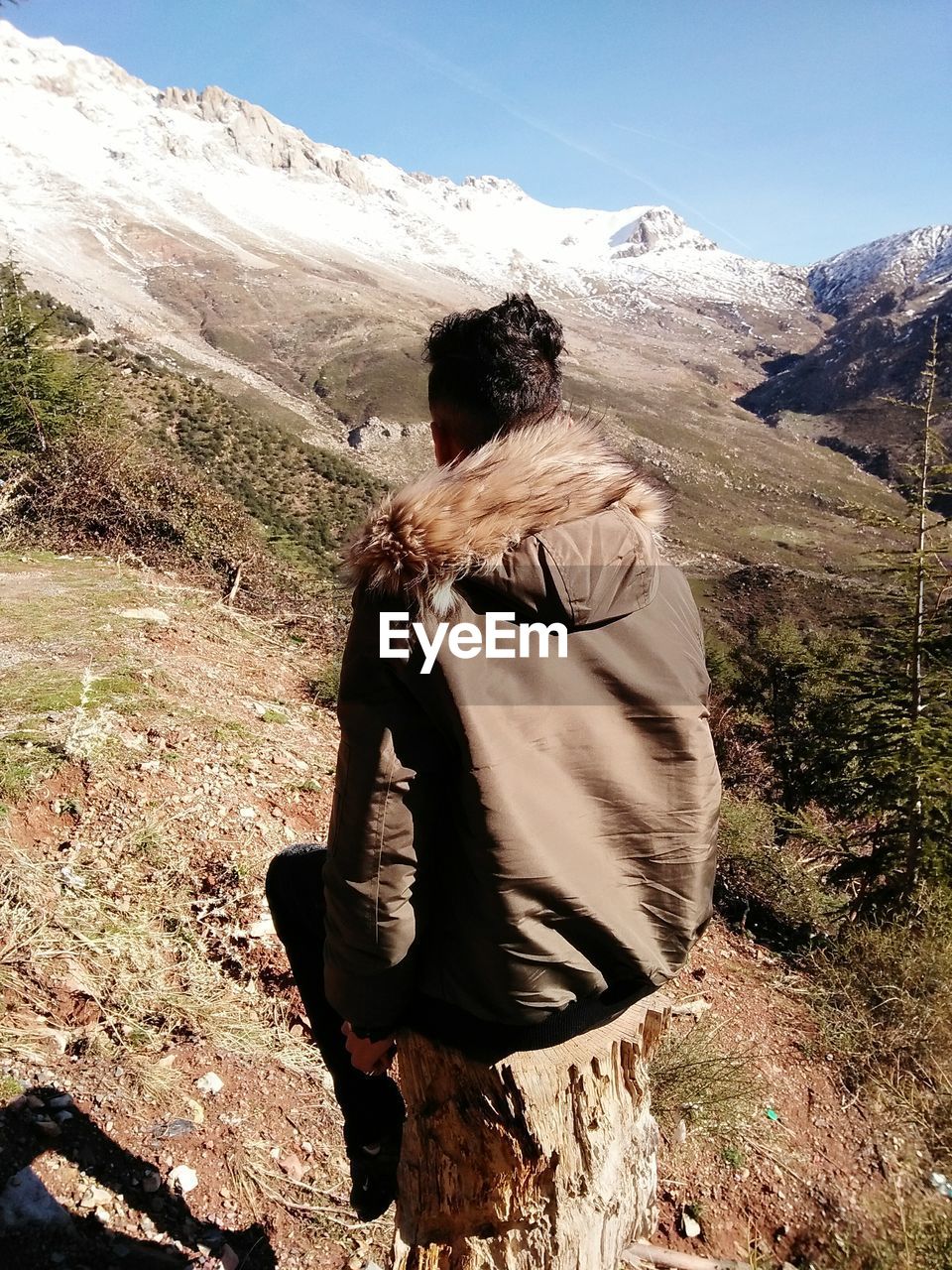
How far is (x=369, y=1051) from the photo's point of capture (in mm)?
1671

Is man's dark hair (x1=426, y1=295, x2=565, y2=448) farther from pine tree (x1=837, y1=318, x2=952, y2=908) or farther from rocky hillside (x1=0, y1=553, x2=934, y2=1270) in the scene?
pine tree (x1=837, y1=318, x2=952, y2=908)

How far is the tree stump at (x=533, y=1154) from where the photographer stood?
149 centimetres

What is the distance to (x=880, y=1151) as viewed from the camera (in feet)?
12.1

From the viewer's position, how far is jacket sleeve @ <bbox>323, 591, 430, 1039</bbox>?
4.35 feet

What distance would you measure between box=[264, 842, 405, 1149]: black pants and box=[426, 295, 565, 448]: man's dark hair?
1114 mm

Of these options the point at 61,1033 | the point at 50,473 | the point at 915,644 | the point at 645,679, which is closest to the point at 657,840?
the point at 645,679

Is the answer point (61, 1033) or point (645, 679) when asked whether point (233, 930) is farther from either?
point (645, 679)

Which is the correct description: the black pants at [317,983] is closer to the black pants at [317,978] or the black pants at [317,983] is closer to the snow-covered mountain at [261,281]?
the black pants at [317,978]

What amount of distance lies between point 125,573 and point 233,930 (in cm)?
661

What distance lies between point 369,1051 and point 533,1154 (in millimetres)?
397

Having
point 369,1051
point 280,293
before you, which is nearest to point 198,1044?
point 369,1051

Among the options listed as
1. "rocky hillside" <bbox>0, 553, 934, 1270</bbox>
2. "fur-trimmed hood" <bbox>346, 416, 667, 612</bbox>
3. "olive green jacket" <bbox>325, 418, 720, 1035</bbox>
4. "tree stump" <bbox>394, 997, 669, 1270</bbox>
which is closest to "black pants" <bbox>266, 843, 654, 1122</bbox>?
"tree stump" <bbox>394, 997, 669, 1270</bbox>

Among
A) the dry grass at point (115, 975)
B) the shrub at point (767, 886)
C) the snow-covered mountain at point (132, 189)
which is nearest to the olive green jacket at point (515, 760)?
the dry grass at point (115, 975)

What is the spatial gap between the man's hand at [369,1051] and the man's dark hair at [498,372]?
1.29 m
